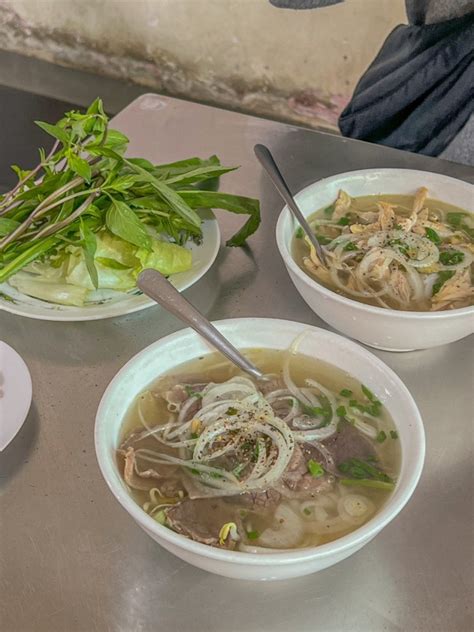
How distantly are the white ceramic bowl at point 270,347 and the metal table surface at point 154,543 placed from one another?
0.11 metres

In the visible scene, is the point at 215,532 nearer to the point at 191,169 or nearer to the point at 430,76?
the point at 191,169

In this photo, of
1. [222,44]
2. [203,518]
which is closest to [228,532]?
[203,518]

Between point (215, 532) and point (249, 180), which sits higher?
point (215, 532)

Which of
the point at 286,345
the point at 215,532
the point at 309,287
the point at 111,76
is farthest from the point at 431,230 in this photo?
the point at 111,76

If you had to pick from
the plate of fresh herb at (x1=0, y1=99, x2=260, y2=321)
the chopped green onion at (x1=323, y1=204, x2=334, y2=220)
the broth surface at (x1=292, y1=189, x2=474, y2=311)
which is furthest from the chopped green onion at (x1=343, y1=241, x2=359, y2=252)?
the plate of fresh herb at (x1=0, y1=99, x2=260, y2=321)

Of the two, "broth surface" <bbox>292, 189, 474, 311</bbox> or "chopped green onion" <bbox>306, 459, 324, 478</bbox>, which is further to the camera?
"broth surface" <bbox>292, 189, 474, 311</bbox>

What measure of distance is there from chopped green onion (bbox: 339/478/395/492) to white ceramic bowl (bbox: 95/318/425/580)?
2 cm

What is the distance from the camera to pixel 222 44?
2.53 meters

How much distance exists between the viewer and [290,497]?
2.54ft

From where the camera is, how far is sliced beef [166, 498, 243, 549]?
721 mm

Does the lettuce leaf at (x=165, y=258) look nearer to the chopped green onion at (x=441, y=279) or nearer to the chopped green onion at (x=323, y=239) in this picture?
the chopped green onion at (x=323, y=239)

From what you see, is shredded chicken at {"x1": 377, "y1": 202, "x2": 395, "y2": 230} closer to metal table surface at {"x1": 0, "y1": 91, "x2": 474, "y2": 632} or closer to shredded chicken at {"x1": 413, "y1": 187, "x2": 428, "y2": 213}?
shredded chicken at {"x1": 413, "y1": 187, "x2": 428, "y2": 213}

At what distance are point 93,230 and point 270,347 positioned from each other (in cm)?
41

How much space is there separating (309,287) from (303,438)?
0.25m
